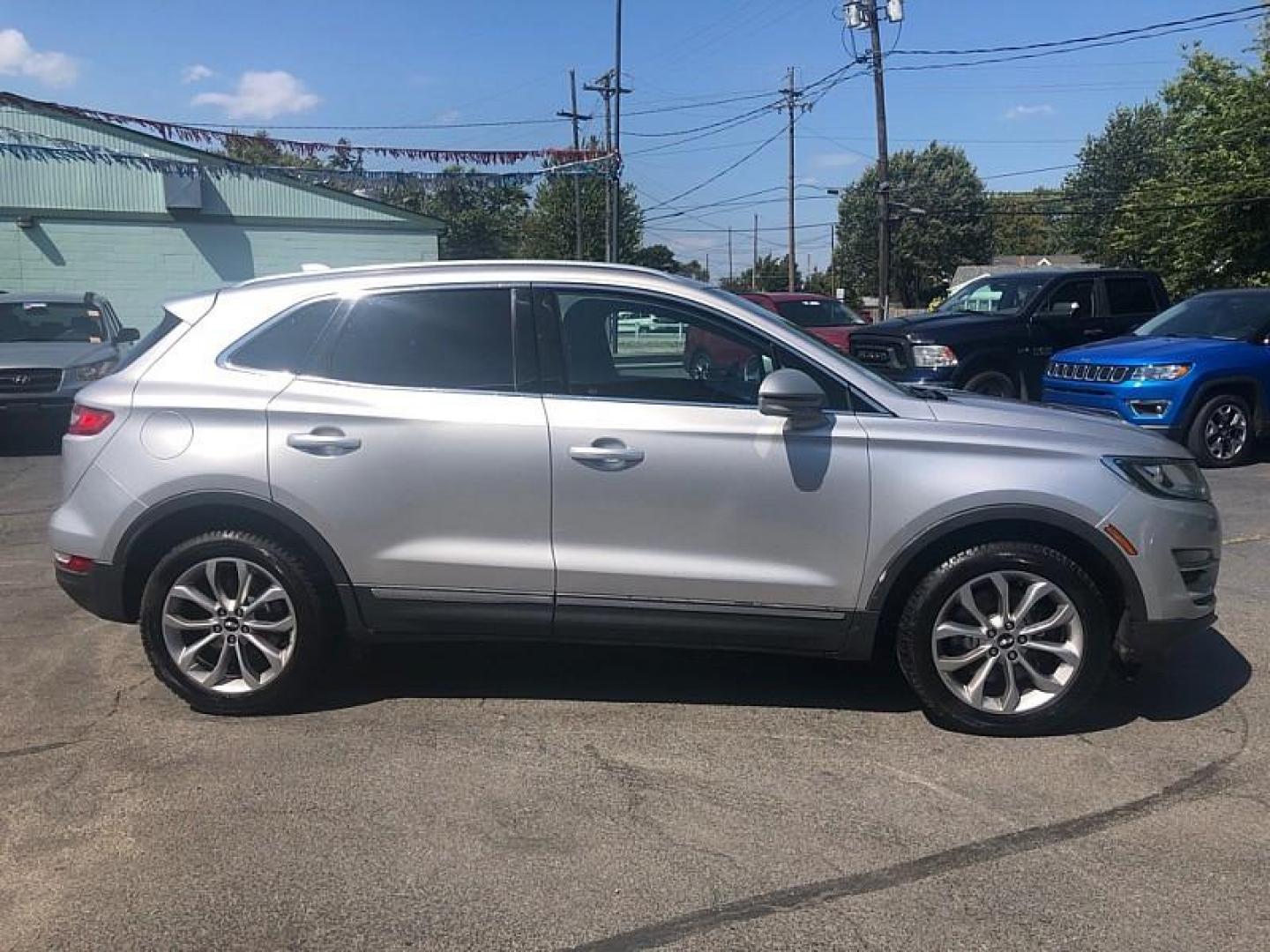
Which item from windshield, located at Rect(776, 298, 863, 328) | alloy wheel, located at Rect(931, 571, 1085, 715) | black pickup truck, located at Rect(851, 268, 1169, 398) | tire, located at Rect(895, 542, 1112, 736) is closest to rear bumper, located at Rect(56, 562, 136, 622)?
tire, located at Rect(895, 542, 1112, 736)

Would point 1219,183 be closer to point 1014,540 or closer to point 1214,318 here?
point 1214,318

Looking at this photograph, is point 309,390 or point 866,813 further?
point 309,390

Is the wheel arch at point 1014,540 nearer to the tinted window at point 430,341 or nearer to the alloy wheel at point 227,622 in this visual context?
the tinted window at point 430,341

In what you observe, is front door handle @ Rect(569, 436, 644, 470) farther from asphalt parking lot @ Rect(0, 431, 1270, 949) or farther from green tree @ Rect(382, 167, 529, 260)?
green tree @ Rect(382, 167, 529, 260)

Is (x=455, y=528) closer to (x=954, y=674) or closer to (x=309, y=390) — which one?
(x=309, y=390)

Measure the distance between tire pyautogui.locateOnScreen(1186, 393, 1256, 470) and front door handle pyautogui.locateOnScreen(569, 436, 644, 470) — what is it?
7763 millimetres

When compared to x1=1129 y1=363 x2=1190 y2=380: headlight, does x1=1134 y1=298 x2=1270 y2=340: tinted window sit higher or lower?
higher

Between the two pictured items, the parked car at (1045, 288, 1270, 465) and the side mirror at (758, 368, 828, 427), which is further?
the parked car at (1045, 288, 1270, 465)

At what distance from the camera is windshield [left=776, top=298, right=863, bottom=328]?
16922mm

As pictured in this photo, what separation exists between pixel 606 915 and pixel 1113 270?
38.8 ft

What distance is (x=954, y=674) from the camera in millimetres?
4188

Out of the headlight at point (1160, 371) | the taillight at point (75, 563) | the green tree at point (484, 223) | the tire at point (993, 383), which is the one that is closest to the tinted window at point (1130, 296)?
the tire at point (993, 383)

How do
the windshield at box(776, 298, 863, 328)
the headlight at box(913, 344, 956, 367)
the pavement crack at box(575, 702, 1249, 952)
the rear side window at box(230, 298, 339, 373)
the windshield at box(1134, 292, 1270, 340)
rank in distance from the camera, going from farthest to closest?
the windshield at box(776, 298, 863, 328) → the headlight at box(913, 344, 956, 367) → the windshield at box(1134, 292, 1270, 340) → the rear side window at box(230, 298, 339, 373) → the pavement crack at box(575, 702, 1249, 952)

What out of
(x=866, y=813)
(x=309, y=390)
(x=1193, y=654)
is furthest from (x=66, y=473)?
(x=1193, y=654)
